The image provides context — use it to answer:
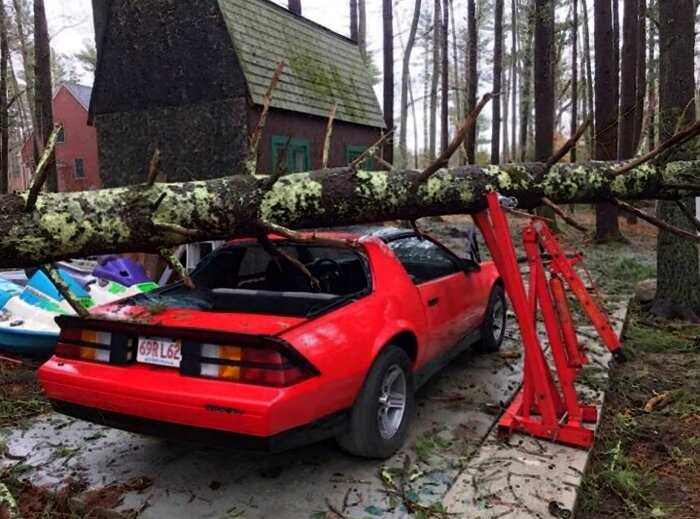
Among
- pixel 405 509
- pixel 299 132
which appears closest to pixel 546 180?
pixel 405 509

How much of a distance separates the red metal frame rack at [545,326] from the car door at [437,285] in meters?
0.67

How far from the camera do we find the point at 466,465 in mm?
3668

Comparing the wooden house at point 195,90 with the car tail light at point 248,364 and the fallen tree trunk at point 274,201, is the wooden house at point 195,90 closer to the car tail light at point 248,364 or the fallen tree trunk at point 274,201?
the fallen tree trunk at point 274,201

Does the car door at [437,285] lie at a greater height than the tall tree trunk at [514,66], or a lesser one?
lesser

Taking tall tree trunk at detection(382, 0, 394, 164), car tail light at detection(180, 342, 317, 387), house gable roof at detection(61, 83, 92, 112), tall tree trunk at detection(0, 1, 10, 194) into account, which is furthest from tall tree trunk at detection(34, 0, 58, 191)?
house gable roof at detection(61, 83, 92, 112)

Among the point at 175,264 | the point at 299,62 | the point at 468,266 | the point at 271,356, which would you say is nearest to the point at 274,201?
the point at 175,264

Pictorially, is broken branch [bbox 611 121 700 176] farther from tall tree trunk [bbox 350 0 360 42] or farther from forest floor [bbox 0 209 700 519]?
tall tree trunk [bbox 350 0 360 42]

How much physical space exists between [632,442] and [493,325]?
1919mm

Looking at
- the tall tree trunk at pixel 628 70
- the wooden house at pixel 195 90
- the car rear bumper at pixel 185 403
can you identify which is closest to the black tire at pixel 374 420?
the car rear bumper at pixel 185 403

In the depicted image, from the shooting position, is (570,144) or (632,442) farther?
(632,442)

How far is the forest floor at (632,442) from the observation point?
347cm

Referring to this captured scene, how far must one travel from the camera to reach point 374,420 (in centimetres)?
364

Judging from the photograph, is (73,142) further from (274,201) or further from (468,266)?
(274,201)

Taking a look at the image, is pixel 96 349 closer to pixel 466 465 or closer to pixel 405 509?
pixel 405 509
